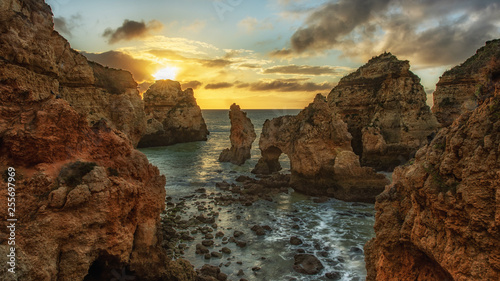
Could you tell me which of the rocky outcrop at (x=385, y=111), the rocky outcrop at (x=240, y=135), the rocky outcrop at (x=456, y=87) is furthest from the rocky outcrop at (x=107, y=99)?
the rocky outcrop at (x=456, y=87)

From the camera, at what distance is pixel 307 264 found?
11.3 metres

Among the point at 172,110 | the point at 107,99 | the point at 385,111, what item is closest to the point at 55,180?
the point at 107,99

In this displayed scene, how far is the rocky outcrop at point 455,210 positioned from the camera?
12.5 feet

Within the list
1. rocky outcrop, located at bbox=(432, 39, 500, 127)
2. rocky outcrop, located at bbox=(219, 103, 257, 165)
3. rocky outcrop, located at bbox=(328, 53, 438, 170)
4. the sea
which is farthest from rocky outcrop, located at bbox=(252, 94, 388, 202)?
rocky outcrop, located at bbox=(219, 103, 257, 165)

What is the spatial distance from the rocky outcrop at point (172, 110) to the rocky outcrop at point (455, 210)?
50.9m

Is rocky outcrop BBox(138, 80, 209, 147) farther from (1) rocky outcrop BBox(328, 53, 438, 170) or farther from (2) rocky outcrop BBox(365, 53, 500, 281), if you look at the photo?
(2) rocky outcrop BBox(365, 53, 500, 281)

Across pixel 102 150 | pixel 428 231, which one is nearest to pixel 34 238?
pixel 102 150

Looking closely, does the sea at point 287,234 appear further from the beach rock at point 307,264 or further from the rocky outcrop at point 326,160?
the rocky outcrop at point 326,160

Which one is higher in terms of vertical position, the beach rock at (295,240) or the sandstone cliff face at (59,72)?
the sandstone cliff face at (59,72)

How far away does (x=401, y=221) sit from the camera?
5.89 meters

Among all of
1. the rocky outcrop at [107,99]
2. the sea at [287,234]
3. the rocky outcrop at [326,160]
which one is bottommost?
the sea at [287,234]

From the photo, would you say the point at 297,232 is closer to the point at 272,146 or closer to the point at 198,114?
the point at 272,146

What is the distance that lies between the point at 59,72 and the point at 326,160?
17.0 meters

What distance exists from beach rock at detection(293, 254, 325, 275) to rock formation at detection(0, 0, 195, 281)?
210 inches
